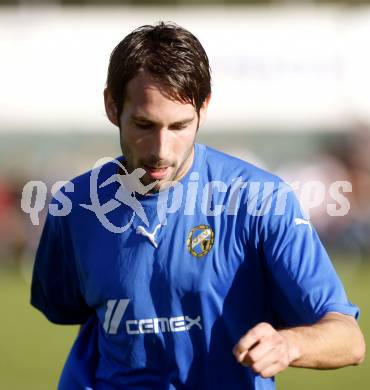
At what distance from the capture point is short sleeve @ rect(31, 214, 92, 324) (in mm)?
4652

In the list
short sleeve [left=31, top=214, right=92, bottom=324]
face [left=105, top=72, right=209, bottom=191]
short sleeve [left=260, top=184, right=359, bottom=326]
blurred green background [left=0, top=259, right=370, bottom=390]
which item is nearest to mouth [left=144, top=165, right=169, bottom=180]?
face [left=105, top=72, right=209, bottom=191]

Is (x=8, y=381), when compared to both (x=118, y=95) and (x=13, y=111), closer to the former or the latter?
(x=118, y=95)

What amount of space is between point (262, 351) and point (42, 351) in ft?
29.1

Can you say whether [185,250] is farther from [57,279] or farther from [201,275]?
[57,279]

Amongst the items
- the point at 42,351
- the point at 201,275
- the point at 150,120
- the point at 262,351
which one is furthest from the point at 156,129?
the point at 42,351

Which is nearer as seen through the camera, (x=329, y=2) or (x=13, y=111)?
(x=13, y=111)

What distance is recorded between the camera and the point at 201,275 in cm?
412

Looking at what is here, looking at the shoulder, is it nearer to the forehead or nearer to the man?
the man

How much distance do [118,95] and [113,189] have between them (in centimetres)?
40

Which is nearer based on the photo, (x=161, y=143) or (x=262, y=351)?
(x=262, y=351)

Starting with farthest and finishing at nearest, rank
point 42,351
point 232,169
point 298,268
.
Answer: point 42,351, point 232,169, point 298,268

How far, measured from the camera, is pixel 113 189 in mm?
4488

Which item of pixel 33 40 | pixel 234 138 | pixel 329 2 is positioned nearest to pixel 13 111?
pixel 33 40

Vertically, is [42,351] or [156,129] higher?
[156,129]
